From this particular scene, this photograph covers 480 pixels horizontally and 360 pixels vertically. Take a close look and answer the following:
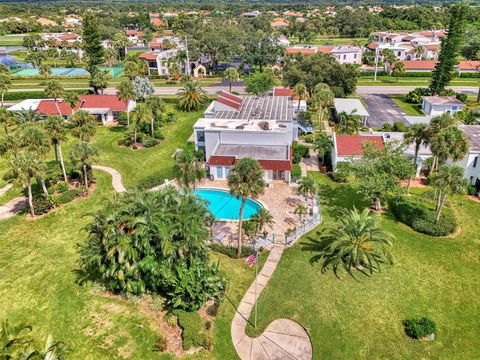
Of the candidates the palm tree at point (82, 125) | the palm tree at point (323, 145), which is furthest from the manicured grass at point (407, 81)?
the palm tree at point (82, 125)

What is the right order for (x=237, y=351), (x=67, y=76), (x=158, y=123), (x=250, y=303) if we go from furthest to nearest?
(x=67, y=76), (x=158, y=123), (x=250, y=303), (x=237, y=351)

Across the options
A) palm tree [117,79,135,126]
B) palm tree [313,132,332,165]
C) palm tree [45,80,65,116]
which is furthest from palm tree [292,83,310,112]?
palm tree [45,80,65,116]

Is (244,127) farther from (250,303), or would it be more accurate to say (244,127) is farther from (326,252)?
(250,303)

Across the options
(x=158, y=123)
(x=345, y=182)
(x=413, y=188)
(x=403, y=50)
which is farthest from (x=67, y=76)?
(x=403, y=50)

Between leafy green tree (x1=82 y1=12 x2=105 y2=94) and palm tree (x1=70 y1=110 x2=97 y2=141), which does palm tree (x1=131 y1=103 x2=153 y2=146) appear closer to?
palm tree (x1=70 y1=110 x2=97 y2=141)

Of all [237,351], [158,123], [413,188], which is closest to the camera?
[237,351]

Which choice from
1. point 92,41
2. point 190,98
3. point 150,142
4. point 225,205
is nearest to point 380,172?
point 225,205

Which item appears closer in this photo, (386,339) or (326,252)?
(386,339)
